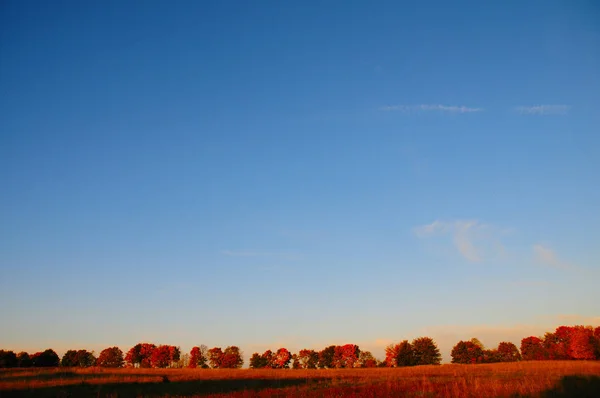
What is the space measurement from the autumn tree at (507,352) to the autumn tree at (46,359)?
11970cm

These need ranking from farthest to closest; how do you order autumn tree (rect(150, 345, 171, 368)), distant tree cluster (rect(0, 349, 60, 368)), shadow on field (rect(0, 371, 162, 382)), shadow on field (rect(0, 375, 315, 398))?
autumn tree (rect(150, 345, 171, 368)) → distant tree cluster (rect(0, 349, 60, 368)) → shadow on field (rect(0, 371, 162, 382)) → shadow on field (rect(0, 375, 315, 398))

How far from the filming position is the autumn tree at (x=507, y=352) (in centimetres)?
12212

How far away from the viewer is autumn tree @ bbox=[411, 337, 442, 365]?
109675mm

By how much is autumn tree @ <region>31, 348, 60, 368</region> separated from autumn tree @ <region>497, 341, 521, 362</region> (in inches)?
4713

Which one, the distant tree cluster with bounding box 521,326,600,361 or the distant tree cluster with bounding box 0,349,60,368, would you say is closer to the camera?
the distant tree cluster with bounding box 521,326,600,361

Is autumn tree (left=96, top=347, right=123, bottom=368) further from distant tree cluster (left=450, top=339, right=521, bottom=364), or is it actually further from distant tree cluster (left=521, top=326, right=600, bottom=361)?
distant tree cluster (left=521, top=326, right=600, bottom=361)

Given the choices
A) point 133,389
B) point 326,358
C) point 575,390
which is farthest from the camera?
point 326,358

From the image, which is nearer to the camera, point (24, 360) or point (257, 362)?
point (24, 360)

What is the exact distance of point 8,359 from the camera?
83312mm

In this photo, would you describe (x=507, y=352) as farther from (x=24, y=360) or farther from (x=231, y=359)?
(x=24, y=360)

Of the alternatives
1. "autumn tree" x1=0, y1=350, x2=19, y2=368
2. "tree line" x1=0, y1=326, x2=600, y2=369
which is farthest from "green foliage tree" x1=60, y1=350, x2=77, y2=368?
"autumn tree" x1=0, y1=350, x2=19, y2=368

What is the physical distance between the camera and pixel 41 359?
298 feet

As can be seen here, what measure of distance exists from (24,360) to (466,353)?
10914cm

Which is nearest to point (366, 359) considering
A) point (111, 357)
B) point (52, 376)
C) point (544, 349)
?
point (544, 349)
